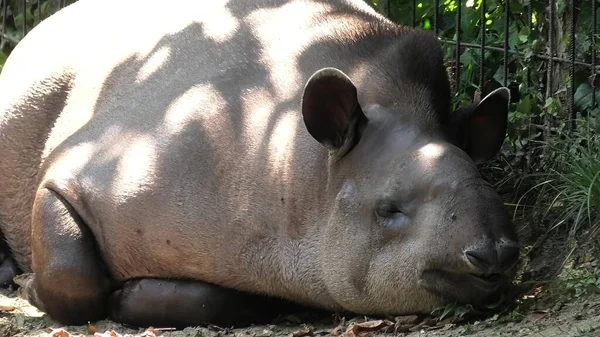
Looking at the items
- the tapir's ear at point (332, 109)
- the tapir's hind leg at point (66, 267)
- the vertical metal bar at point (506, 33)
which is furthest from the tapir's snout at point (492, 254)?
the vertical metal bar at point (506, 33)

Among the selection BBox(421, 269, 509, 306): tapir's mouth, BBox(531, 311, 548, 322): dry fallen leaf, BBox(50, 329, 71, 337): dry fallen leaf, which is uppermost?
Result: BBox(421, 269, 509, 306): tapir's mouth

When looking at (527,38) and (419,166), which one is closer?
(419,166)

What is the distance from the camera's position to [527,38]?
7461 mm

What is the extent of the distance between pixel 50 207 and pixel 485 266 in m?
2.49

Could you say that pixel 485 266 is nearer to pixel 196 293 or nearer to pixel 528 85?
pixel 196 293

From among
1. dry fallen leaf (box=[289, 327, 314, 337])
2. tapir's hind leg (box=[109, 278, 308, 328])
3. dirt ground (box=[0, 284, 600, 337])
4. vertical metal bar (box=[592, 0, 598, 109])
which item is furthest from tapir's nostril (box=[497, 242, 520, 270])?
vertical metal bar (box=[592, 0, 598, 109])

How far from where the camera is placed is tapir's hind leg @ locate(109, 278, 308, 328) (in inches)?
245

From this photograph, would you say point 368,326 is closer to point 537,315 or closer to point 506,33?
point 537,315

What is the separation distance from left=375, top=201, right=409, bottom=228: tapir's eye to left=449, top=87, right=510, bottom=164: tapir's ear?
60cm

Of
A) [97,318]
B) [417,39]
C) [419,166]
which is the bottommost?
[97,318]

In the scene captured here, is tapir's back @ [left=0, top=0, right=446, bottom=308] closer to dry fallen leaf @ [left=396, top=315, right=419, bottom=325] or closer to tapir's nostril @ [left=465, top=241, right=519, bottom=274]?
dry fallen leaf @ [left=396, top=315, right=419, bottom=325]

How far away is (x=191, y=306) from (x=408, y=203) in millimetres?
1353

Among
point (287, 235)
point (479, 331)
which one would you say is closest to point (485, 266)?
point (479, 331)

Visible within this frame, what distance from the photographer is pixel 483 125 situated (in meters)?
6.00
